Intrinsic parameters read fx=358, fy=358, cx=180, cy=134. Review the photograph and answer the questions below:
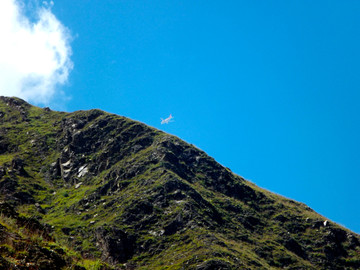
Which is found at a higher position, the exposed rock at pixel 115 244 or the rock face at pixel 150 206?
the rock face at pixel 150 206

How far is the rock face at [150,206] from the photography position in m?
46.6

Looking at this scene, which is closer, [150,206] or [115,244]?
[115,244]

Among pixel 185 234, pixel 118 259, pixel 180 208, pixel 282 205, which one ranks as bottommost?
pixel 118 259

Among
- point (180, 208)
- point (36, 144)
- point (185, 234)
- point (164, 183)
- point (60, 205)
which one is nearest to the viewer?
point (185, 234)

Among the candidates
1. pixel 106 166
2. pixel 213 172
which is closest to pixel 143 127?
pixel 106 166

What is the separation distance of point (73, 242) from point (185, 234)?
15489 millimetres

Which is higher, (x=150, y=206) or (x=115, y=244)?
(x=150, y=206)

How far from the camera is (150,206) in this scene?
5388 centimetres

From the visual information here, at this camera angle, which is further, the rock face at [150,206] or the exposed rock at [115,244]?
the rock face at [150,206]

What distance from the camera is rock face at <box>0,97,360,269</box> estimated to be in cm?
4656

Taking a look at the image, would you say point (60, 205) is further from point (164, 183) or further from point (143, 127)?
point (143, 127)

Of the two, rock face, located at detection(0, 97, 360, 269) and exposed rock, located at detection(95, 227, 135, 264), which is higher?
rock face, located at detection(0, 97, 360, 269)

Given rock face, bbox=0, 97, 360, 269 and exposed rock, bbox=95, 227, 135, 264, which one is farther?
rock face, bbox=0, 97, 360, 269

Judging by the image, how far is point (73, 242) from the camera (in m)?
49.0
